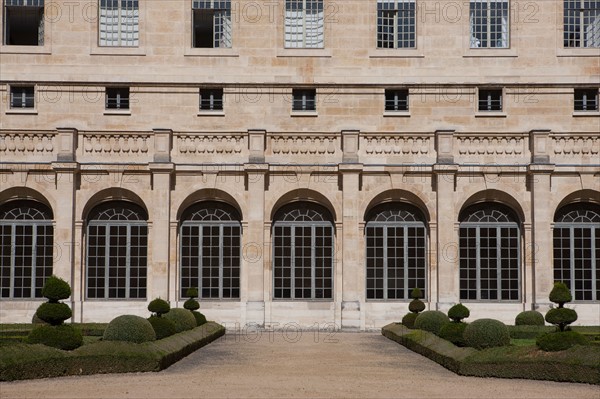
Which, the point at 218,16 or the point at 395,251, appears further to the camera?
the point at 218,16

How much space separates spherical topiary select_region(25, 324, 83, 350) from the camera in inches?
780

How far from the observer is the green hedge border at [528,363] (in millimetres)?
18188

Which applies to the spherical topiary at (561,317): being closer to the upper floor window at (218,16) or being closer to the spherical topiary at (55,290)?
the spherical topiary at (55,290)

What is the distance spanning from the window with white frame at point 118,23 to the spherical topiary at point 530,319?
17.5 metres

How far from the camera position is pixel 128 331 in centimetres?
2145

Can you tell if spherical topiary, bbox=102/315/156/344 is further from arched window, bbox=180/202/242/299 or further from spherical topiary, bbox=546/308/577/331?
arched window, bbox=180/202/242/299

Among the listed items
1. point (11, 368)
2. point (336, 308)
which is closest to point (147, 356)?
point (11, 368)


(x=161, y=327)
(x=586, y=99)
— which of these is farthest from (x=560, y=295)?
(x=586, y=99)

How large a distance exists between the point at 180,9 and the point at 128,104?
4134 millimetres

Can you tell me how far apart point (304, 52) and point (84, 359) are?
20.6 m

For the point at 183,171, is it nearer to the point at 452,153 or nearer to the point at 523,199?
the point at 452,153

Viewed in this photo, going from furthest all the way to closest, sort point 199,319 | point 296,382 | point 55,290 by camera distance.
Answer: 1. point 199,319
2. point 55,290
3. point 296,382

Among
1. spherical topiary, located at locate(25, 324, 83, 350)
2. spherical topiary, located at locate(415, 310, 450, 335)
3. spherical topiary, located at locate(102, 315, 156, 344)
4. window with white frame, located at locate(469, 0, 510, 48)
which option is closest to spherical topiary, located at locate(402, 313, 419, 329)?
spherical topiary, located at locate(415, 310, 450, 335)

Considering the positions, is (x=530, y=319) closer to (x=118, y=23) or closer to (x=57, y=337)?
(x=57, y=337)
